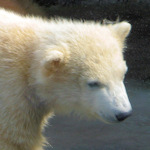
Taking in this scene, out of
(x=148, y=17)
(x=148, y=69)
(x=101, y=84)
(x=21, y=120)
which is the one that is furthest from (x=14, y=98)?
(x=148, y=17)

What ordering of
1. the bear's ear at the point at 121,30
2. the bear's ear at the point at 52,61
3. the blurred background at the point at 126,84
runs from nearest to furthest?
the bear's ear at the point at 52,61 < the bear's ear at the point at 121,30 < the blurred background at the point at 126,84

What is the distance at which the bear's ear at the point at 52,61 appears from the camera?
3.00m

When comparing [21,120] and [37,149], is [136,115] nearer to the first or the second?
[37,149]

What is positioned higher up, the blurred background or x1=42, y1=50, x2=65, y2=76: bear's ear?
x1=42, y1=50, x2=65, y2=76: bear's ear

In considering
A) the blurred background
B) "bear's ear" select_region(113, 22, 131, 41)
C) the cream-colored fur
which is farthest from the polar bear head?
the blurred background

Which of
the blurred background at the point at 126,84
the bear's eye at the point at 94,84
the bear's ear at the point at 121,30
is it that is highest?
the bear's ear at the point at 121,30

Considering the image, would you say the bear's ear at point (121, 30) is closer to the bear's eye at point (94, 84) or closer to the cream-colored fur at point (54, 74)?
the cream-colored fur at point (54, 74)

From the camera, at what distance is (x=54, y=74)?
319 centimetres

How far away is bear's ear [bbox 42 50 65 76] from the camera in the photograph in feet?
9.85

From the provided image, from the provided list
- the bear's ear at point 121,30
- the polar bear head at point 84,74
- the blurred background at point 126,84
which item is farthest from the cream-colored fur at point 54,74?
the blurred background at point 126,84

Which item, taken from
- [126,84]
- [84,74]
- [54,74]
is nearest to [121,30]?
[84,74]

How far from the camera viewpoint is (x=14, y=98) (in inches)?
128

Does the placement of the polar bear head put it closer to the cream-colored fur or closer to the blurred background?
the cream-colored fur

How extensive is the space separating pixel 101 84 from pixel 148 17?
6.70 meters
